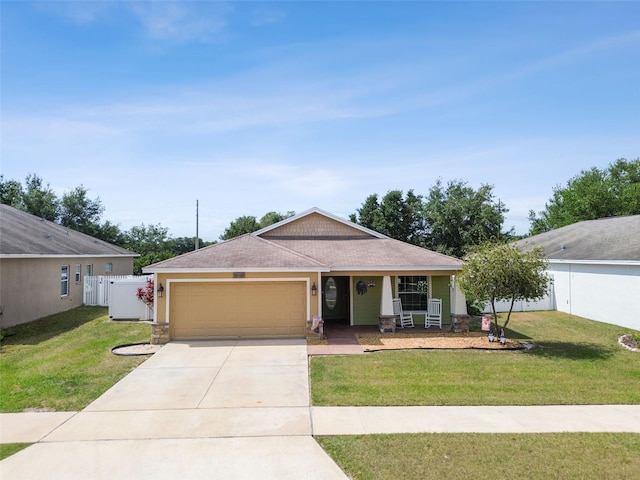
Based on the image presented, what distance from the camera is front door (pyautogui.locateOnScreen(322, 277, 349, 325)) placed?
57.2 ft

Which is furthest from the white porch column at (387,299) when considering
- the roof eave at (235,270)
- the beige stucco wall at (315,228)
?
Answer: the beige stucco wall at (315,228)

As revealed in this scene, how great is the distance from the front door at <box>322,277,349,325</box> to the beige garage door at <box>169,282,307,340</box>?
3559mm

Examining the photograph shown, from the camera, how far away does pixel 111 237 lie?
138 ft

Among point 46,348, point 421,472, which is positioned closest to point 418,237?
point 46,348

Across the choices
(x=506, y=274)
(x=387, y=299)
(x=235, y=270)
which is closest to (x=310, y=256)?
(x=235, y=270)

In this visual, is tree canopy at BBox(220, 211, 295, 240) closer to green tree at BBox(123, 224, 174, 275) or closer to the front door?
green tree at BBox(123, 224, 174, 275)

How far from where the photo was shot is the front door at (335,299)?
686 inches

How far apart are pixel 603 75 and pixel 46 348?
776 inches

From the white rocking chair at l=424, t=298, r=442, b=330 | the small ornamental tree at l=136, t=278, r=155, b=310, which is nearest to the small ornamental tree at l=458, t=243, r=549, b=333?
the white rocking chair at l=424, t=298, r=442, b=330

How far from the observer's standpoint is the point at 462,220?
3516 cm

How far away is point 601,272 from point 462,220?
18.1 meters

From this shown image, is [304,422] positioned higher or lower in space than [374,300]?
lower

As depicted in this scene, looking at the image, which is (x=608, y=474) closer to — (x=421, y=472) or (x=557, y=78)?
(x=421, y=472)

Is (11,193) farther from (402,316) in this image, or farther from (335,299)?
(402,316)
